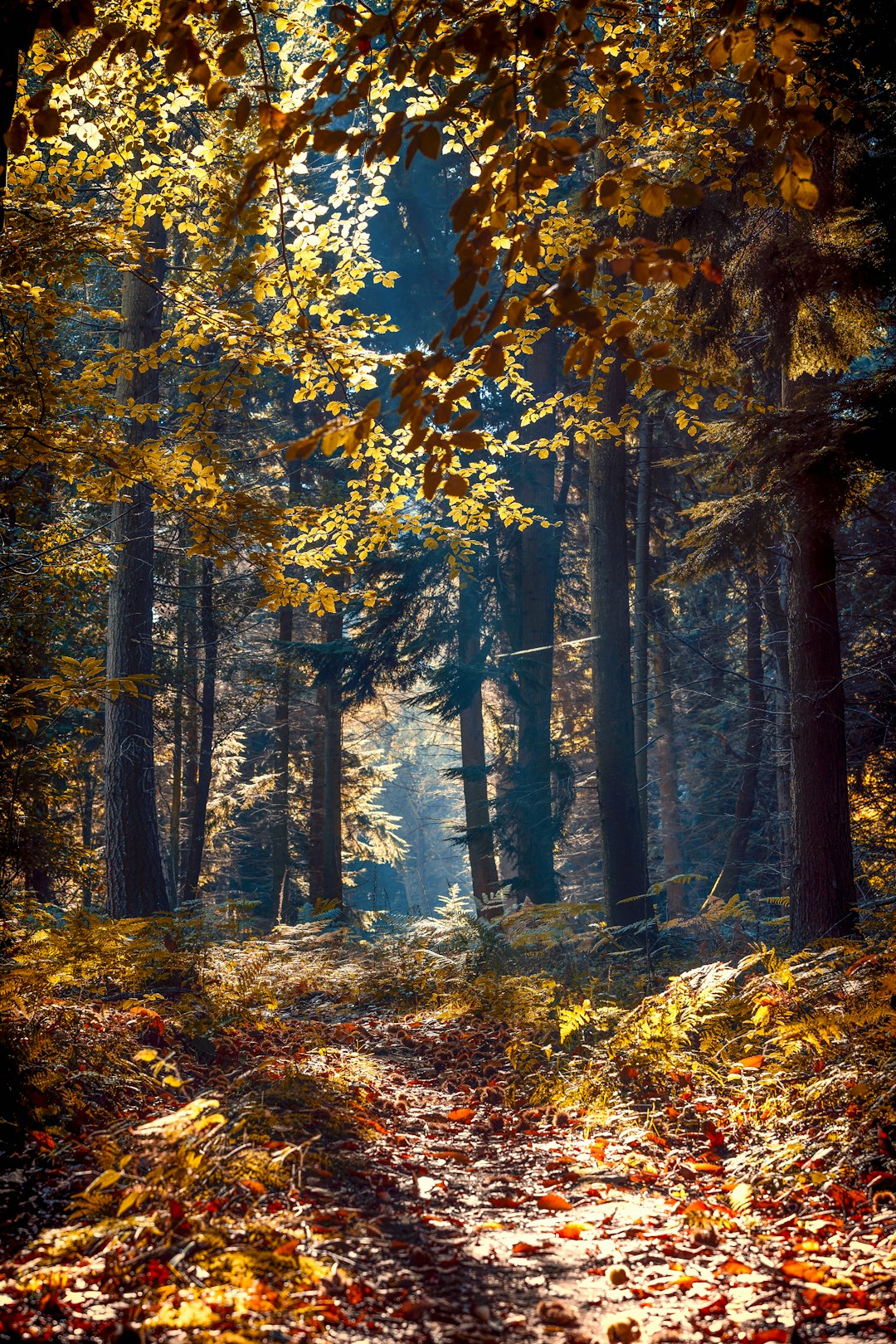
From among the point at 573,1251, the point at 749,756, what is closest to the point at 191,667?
the point at 749,756

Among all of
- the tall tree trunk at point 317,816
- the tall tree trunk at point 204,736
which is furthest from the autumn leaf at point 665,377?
the tall tree trunk at point 317,816

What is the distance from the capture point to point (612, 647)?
10.7 m

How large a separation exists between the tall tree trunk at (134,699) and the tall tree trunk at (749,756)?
9.35 m

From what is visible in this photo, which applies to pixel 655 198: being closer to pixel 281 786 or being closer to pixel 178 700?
pixel 178 700

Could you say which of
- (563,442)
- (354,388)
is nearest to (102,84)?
(354,388)

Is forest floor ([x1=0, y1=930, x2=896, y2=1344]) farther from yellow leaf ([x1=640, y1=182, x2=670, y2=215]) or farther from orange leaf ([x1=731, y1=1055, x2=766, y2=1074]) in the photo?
yellow leaf ([x1=640, y1=182, x2=670, y2=215])

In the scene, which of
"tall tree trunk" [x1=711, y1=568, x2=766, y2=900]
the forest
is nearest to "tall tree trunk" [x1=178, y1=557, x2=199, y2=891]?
the forest

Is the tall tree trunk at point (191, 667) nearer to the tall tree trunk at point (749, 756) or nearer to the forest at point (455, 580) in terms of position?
the forest at point (455, 580)

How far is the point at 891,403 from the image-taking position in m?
5.51

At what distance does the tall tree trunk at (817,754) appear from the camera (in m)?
6.31

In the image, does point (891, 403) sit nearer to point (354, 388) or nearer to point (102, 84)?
point (354, 388)

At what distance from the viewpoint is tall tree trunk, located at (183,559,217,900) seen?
15.0 m

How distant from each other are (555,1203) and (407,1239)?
731 millimetres

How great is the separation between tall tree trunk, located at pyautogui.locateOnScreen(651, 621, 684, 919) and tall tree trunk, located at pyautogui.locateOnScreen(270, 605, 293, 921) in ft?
23.3
